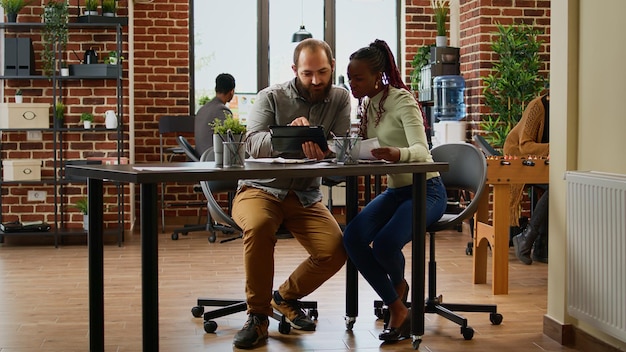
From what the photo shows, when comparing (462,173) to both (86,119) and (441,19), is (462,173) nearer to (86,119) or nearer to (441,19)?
(86,119)

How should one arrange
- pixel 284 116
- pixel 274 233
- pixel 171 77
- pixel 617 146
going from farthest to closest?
1. pixel 171 77
2. pixel 284 116
3. pixel 274 233
4. pixel 617 146

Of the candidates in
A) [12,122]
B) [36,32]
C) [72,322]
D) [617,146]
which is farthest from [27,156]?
[617,146]

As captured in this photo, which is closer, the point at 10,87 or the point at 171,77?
the point at 10,87

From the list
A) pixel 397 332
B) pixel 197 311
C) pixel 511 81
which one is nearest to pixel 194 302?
pixel 197 311

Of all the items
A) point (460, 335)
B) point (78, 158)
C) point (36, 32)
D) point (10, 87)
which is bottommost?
point (460, 335)

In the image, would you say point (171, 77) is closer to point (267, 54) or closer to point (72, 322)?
point (267, 54)

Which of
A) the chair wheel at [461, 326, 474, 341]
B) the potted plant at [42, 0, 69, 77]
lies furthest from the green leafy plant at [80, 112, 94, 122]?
the chair wheel at [461, 326, 474, 341]

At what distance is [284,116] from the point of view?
399cm

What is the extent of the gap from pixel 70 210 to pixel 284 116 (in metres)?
3.70

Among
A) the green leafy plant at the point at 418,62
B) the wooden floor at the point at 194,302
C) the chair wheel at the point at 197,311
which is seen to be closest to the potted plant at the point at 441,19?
the green leafy plant at the point at 418,62

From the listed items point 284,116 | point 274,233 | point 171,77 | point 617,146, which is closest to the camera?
point 617,146

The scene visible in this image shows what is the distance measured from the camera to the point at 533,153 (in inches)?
239

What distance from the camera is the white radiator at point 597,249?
323cm

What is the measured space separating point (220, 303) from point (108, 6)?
356 cm
